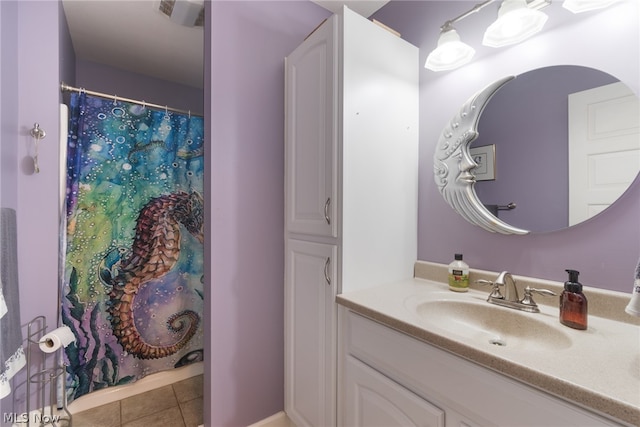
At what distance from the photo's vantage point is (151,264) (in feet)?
5.72

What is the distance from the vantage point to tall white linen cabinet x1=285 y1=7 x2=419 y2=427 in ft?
3.69

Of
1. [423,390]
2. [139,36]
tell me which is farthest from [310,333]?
[139,36]

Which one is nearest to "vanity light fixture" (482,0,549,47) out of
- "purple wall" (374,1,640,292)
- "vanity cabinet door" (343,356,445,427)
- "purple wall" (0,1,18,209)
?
"purple wall" (374,1,640,292)

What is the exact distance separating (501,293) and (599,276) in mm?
284

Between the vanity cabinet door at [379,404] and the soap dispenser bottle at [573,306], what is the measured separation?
0.46m

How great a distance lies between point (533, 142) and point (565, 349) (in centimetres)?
72

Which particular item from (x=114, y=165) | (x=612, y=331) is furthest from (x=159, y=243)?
(x=612, y=331)

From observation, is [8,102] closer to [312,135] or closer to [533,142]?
[312,135]

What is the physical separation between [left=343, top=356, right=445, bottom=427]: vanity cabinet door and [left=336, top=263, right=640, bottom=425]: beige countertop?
200 millimetres

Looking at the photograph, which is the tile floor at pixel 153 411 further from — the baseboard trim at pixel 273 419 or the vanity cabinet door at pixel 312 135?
the vanity cabinet door at pixel 312 135

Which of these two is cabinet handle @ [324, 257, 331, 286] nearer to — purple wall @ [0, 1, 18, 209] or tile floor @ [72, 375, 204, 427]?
tile floor @ [72, 375, 204, 427]

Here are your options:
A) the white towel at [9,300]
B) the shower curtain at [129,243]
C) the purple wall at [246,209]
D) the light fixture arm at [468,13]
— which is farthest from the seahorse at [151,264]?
the light fixture arm at [468,13]

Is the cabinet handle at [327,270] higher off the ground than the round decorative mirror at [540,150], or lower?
lower

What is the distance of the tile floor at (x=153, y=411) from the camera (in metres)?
1.53
